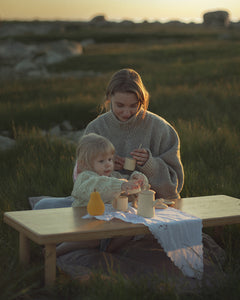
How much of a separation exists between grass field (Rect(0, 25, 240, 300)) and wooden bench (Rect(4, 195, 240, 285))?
0.22 metres

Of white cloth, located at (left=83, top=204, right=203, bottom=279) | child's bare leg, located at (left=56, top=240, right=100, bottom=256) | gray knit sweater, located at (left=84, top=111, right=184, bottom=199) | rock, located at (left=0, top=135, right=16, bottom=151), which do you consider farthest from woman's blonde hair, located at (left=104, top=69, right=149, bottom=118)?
rock, located at (left=0, top=135, right=16, bottom=151)

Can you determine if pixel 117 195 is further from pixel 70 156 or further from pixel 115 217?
pixel 70 156

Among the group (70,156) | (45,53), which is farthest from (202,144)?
(45,53)

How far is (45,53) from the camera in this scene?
37.7 metres

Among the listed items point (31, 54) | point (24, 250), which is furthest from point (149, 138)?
point (31, 54)

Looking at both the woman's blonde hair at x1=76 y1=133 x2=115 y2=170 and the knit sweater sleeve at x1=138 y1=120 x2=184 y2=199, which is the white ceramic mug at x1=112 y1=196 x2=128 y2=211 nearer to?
the woman's blonde hair at x1=76 y1=133 x2=115 y2=170

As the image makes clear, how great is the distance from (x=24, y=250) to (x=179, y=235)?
1.20 m

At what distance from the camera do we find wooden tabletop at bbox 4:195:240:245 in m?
3.45

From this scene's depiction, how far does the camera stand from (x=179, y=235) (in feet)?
12.6

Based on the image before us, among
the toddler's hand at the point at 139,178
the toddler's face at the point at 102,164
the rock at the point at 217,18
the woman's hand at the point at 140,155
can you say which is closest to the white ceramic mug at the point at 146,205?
the toddler's hand at the point at 139,178

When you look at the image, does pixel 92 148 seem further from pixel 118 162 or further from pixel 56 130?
pixel 56 130

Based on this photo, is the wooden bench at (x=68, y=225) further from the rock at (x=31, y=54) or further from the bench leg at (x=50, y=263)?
the rock at (x=31, y=54)

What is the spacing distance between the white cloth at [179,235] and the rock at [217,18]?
86.9 metres

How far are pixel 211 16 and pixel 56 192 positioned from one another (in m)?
88.5
